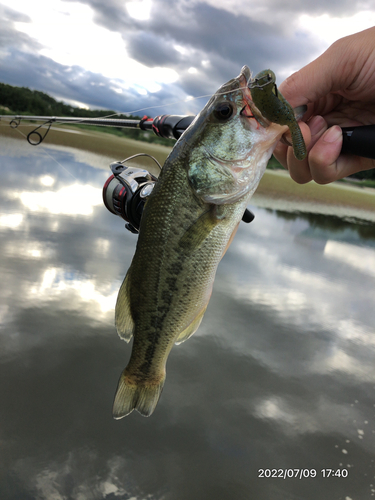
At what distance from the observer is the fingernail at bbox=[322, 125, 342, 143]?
184 centimetres

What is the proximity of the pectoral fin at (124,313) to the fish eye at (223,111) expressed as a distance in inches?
37.3

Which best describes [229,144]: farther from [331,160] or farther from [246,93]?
[331,160]

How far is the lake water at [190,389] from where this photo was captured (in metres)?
2.64

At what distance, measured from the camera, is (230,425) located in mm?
3207

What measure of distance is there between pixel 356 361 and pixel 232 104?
4515 mm

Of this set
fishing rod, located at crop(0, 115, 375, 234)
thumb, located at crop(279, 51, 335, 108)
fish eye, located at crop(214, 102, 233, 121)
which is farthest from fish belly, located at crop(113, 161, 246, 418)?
thumb, located at crop(279, 51, 335, 108)

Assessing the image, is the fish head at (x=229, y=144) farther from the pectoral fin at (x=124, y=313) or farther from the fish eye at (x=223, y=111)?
the pectoral fin at (x=124, y=313)

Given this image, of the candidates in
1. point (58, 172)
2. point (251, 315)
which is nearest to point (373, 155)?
point (251, 315)

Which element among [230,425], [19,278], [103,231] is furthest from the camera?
[103,231]

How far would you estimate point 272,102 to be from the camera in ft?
4.15

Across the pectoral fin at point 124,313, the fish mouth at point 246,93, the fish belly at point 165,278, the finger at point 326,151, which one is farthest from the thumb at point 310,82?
the pectoral fin at point 124,313

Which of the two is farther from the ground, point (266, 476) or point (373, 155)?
point (373, 155)

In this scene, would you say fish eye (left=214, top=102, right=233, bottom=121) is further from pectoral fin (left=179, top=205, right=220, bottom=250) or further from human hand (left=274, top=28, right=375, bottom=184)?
human hand (left=274, top=28, right=375, bottom=184)

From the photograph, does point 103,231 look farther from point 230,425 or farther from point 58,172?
point 58,172
